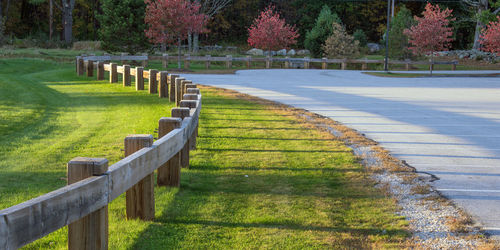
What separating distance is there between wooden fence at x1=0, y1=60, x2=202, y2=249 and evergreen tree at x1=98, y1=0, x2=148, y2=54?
32.8 m

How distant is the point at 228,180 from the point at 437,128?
6330mm

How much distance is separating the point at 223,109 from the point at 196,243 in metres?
9.66

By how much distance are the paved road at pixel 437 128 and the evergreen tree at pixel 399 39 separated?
25808 mm

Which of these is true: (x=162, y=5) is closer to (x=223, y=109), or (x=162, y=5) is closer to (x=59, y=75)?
(x=59, y=75)

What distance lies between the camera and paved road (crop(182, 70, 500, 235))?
696 centimetres

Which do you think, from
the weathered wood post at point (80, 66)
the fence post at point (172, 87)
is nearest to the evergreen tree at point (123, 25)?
the weathered wood post at point (80, 66)

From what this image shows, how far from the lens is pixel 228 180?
7359 mm

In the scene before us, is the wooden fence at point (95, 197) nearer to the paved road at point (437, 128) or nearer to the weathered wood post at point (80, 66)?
the paved road at point (437, 128)

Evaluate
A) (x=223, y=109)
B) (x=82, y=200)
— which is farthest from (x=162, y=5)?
(x=82, y=200)

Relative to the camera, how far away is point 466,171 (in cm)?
791

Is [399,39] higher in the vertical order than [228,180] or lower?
higher

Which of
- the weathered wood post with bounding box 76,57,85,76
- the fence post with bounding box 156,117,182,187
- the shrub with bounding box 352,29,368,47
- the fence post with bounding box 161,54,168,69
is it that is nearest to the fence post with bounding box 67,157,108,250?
the fence post with bounding box 156,117,182,187

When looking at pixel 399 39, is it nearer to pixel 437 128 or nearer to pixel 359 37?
pixel 359 37

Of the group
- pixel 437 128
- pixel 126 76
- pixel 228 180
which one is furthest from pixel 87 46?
pixel 228 180
